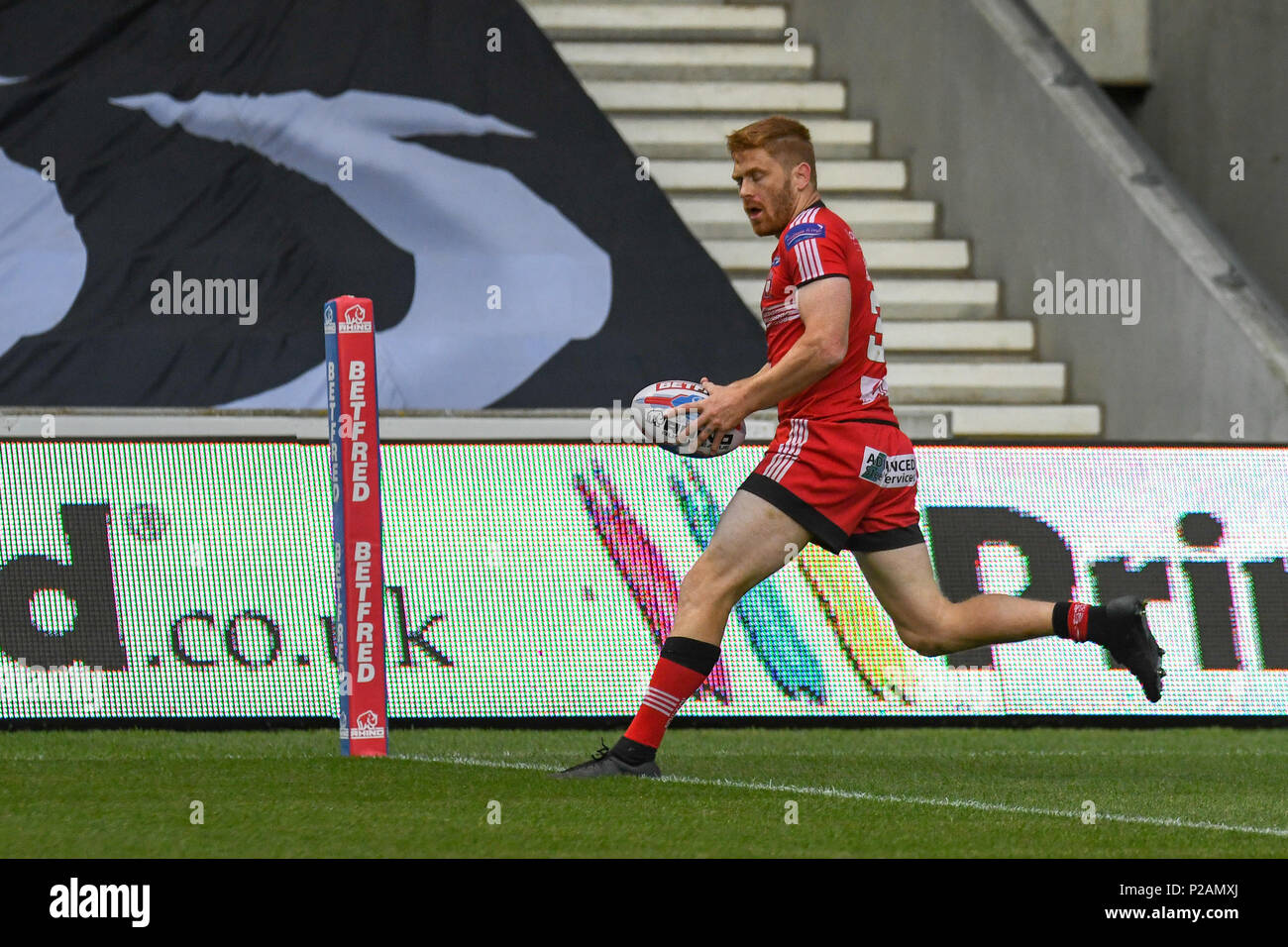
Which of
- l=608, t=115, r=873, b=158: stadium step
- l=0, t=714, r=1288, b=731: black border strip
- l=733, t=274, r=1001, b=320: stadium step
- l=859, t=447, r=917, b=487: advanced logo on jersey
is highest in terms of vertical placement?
l=608, t=115, r=873, b=158: stadium step

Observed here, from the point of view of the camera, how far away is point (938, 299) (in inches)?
567

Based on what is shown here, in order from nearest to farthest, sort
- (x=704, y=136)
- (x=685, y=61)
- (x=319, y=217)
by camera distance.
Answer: (x=319, y=217)
(x=704, y=136)
(x=685, y=61)

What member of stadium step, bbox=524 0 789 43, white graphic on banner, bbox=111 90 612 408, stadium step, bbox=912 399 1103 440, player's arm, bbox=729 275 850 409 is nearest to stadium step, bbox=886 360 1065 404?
stadium step, bbox=912 399 1103 440

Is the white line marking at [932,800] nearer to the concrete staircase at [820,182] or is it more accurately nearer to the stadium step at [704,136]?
the concrete staircase at [820,182]

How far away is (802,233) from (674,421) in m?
0.67

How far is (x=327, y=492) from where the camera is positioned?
8.46 metres

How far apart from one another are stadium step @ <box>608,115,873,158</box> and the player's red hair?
8.90 meters

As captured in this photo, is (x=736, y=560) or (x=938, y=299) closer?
(x=736, y=560)

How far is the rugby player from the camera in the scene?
235 inches

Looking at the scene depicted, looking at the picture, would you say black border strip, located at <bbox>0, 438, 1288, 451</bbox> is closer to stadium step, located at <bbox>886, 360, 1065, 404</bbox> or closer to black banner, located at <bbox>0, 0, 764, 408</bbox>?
black banner, located at <bbox>0, 0, 764, 408</bbox>

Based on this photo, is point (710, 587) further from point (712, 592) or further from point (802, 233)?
point (802, 233)

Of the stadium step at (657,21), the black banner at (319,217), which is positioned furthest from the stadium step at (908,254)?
the stadium step at (657,21)

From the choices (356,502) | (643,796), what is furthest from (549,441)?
(643,796)
